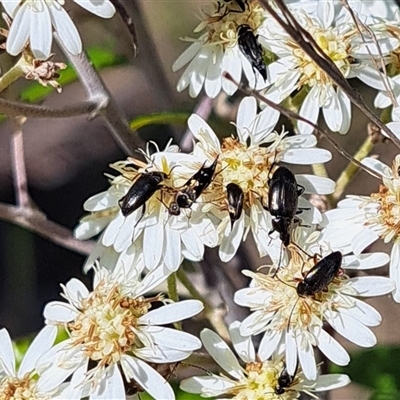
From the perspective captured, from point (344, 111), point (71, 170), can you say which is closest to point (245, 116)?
point (344, 111)

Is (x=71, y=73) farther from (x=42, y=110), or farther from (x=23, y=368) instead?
(x=23, y=368)

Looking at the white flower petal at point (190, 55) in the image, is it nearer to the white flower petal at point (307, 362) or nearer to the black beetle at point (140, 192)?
the black beetle at point (140, 192)

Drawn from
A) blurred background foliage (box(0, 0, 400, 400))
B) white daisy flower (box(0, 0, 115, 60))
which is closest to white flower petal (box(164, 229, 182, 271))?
white daisy flower (box(0, 0, 115, 60))

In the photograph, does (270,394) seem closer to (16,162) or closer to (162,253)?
(162,253)

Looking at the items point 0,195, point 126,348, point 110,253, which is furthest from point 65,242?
point 0,195

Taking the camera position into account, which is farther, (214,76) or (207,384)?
(214,76)
